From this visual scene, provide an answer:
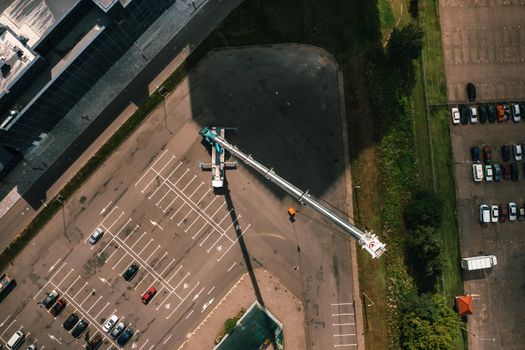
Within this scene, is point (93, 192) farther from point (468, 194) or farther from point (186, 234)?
point (468, 194)

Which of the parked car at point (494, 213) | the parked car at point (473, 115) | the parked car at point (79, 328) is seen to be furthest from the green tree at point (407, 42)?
the parked car at point (79, 328)

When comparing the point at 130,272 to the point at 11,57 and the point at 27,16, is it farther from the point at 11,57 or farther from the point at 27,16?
the point at 27,16

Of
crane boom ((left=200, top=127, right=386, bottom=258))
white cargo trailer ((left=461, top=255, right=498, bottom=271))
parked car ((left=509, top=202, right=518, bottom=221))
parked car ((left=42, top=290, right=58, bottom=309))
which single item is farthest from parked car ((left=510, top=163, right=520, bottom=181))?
parked car ((left=42, top=290, right=58, bottom=309))

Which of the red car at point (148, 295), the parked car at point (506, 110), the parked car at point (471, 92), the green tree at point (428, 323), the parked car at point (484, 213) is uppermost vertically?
the parked car at point (471, 92)

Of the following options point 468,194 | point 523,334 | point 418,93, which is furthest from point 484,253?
point 418,93

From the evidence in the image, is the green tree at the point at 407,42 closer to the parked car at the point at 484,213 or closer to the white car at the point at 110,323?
the parked car at the point at 484,213

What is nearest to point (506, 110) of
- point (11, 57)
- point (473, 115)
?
point (473, 115)
